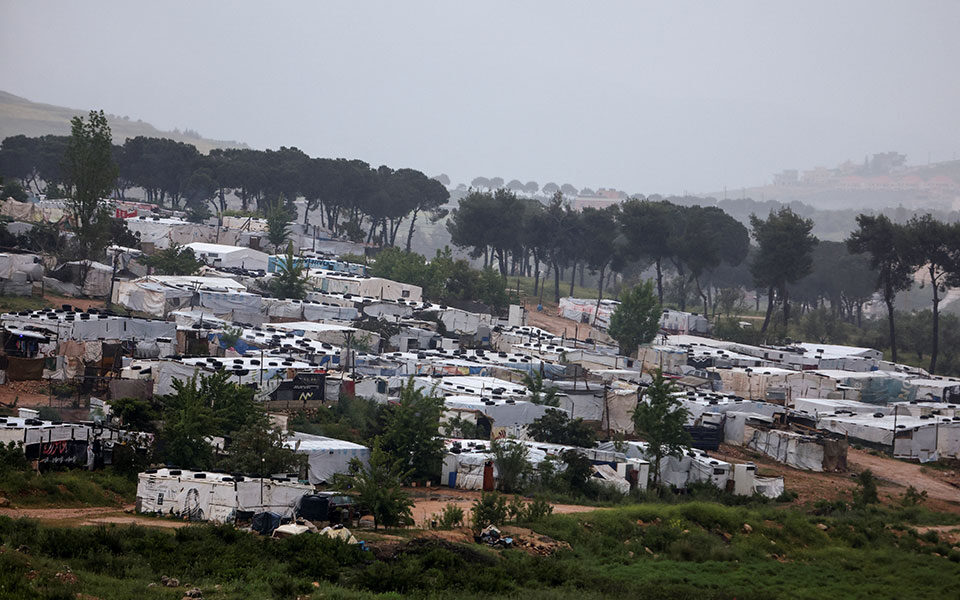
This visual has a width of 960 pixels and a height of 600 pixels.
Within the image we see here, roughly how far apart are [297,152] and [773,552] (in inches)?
2777

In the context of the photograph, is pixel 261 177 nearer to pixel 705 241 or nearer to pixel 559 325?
pixel 559 325

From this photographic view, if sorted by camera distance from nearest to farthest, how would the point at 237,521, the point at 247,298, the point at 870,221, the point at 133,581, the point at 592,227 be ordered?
the point at 133,581 → the point at 237,521 → the point at 247,298 → the point at 870,221 → the point at 592,227

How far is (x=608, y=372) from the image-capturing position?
4444 centimetres

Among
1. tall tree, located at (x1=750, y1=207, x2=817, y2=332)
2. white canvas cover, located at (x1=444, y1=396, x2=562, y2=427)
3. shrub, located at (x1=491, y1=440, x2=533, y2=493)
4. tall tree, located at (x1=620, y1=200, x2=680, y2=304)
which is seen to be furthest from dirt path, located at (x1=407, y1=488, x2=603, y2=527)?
tall tree, located at (x1=620, y1=200, x2=680, y2=304)

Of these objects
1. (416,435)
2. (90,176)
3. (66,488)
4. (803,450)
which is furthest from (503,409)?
(90,176)

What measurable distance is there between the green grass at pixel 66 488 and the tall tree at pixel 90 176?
28.4m

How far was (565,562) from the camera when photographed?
21.6 m

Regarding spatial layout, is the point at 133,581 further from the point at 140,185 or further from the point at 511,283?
the point at 140,185

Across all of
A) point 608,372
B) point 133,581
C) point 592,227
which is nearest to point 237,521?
point 133,581

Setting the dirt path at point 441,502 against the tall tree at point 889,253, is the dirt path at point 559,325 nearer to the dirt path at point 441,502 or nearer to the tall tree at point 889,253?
the tall tree at point 889,253

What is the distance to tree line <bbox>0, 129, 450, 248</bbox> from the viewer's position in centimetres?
8375

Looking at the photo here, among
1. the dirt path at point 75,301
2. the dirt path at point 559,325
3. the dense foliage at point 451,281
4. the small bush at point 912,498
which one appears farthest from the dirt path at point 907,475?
the dirt path at point 75,301

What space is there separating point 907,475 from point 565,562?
19.8 m

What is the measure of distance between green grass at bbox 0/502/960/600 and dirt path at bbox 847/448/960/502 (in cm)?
629
